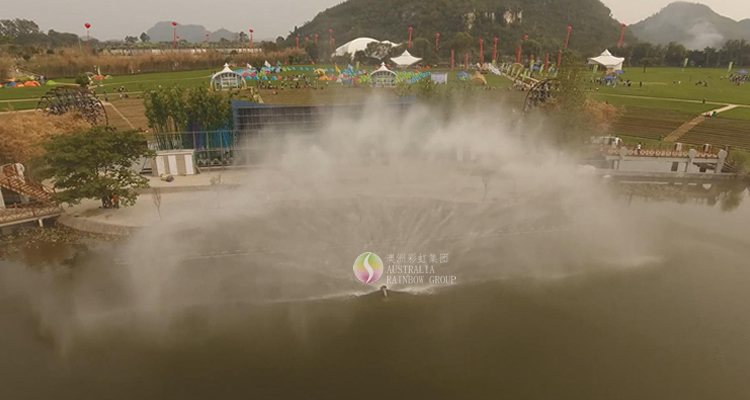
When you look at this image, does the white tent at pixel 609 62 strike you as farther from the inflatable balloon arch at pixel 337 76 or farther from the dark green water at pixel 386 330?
the dark green water at pixel 386 330

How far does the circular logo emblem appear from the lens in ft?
69.5

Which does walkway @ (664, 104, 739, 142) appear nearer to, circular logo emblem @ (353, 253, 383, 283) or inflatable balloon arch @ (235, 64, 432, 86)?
inflatable balloon arch @ (235, 64, 432, 86)

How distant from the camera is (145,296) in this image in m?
20.0

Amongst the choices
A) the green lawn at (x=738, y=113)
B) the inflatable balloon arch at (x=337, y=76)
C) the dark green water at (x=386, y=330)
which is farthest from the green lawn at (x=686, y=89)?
the dark green water at (x=386, y=330)

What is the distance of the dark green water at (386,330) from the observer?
610 inches

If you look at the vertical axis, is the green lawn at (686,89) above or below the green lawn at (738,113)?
above

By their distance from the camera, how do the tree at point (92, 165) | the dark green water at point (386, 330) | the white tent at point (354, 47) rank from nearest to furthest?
1. the dark green water at point (386, 330)
2. the tree at point (92, 165)
3. the white tent at point (354, 47)

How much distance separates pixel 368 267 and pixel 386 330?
4.48 metres

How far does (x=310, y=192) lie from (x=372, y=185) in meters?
Result: 4.31

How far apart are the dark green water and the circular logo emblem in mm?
597

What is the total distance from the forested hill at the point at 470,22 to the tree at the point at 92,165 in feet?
423

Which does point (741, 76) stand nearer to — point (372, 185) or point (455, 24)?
point (455, 24)

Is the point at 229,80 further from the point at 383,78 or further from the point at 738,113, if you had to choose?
the point at 738,113

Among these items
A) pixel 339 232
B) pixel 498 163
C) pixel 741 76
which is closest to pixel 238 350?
pixel 339 232
